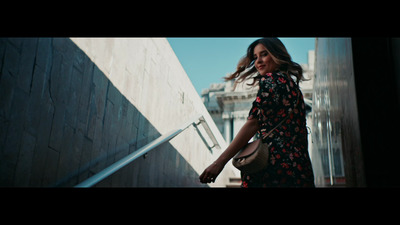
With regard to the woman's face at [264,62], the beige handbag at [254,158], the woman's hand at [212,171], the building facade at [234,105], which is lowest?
the woman's hand at [212,171]

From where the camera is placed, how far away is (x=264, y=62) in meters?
2.88

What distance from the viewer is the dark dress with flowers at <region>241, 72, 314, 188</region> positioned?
2.46 m

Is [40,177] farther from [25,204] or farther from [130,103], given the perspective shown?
[130,103]

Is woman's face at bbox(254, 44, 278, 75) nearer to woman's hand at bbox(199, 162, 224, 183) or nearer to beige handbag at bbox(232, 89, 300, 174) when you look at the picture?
beige handbag at bbox(232, 89, 300, 174)

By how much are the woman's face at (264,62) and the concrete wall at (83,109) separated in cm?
149

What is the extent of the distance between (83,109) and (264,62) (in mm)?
1571

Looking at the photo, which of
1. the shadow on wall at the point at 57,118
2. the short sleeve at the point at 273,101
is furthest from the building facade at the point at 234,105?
the short sleeve at the point at 273,101

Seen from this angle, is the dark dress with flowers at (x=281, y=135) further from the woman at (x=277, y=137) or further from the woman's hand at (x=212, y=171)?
the woman's hand at (x=212, y=171)

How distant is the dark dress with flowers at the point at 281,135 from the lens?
2465mm

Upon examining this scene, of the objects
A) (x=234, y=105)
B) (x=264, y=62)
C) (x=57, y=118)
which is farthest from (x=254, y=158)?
(x=234, y=105)

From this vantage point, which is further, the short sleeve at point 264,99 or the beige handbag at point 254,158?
the short sleeve at point 264,99

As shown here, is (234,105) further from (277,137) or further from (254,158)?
(254,158)
